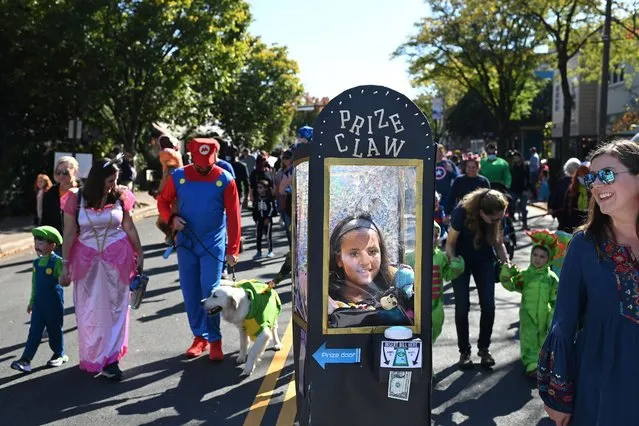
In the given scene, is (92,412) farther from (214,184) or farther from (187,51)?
(187,51)

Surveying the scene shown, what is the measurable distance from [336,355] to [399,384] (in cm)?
37

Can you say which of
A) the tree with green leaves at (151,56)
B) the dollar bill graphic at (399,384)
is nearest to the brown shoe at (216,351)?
the dollar bill graphic at (399,384)

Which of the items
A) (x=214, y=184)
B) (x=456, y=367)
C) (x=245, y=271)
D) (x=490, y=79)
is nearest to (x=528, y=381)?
(x=456, y=367)

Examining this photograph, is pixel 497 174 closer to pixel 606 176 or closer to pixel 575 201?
pixel 575 201

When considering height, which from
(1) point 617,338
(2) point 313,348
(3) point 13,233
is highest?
(1) point 617,338

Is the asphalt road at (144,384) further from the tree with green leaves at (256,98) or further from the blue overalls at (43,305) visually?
the tree with green leaves at (256,98)

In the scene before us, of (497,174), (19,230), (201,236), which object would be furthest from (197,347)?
(19,230)

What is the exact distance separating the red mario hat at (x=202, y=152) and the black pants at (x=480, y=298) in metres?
2.43

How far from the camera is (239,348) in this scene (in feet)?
23.0

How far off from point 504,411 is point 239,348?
8.89ft

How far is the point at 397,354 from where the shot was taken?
3816 mm

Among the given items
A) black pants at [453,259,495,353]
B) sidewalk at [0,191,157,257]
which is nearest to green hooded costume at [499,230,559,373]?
black pants at [453,259,495,353]

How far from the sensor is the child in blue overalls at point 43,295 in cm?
Answer: 625

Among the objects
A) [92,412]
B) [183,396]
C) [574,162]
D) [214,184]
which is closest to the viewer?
[92,412]
